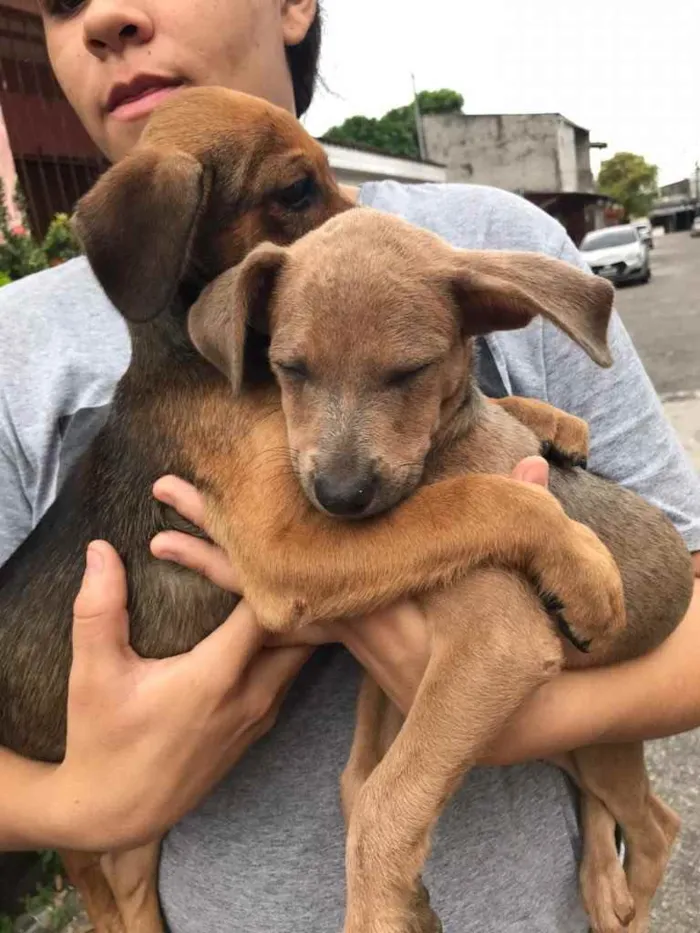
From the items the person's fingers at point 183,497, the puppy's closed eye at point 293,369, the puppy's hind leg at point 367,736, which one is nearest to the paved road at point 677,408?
the puppy's hind leg at point 367,736

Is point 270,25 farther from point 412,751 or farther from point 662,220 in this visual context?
point 662,220

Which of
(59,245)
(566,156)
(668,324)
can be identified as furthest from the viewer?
(566,156)

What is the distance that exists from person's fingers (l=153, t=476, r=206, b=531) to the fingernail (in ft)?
0.69

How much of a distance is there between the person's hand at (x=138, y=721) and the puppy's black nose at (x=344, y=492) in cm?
41

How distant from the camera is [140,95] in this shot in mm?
2475

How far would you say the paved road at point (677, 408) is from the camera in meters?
4.18

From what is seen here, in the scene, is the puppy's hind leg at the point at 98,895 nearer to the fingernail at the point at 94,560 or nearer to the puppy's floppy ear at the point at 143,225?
the fingernail at the point at 94,560

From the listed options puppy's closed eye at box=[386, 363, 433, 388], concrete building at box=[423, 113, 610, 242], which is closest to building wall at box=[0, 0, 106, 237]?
puppy's closed eye at box=[386, 363, 433, 388]

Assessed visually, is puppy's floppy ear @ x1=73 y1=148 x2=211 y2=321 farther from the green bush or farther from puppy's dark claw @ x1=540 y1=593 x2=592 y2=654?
the green bush

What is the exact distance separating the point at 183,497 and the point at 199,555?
6.0 inches

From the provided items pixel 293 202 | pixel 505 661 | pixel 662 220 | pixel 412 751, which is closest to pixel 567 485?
pixel 505 661

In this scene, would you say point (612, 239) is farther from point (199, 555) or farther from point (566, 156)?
point (199, 555)

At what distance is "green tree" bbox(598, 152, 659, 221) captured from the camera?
100375 mm

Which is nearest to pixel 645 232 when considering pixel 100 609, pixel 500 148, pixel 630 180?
pixel 500 148
